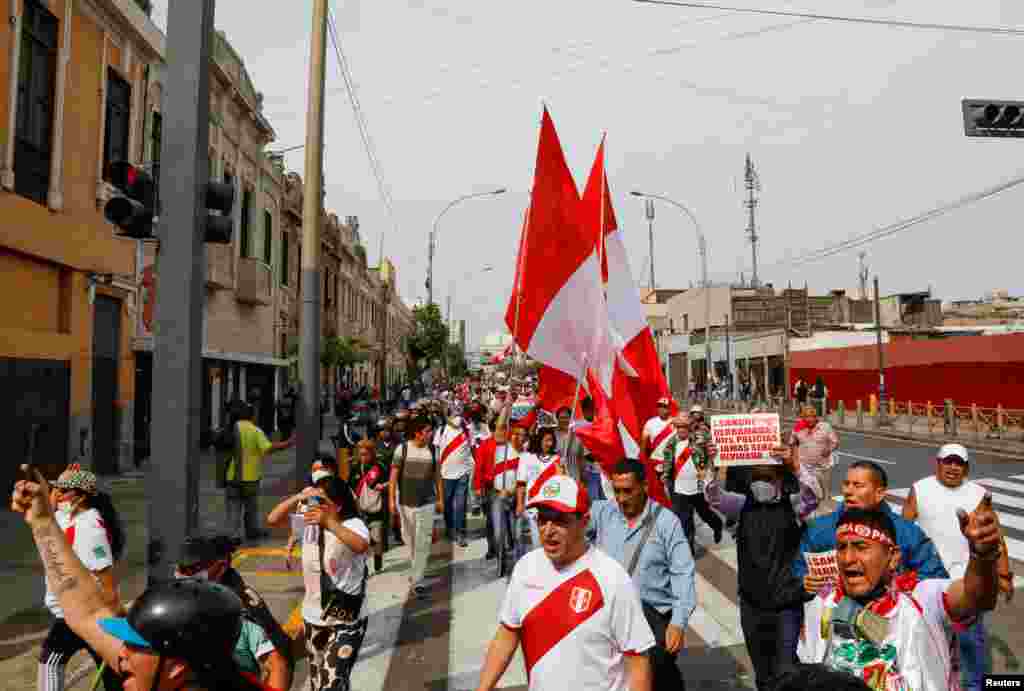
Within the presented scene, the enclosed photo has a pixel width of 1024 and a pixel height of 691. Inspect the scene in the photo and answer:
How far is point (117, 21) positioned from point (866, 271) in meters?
61.6

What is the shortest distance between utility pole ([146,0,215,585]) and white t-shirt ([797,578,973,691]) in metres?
3.95

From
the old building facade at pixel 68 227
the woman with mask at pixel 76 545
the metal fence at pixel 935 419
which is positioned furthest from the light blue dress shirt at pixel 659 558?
the metal fence at pixel 935 419

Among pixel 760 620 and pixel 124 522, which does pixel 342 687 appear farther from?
pixel 124 522

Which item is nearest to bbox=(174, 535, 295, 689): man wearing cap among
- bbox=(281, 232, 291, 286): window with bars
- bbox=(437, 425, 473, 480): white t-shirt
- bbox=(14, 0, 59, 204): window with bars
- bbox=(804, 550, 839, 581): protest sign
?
bbox=(804, 550, 839, 581): protest sign

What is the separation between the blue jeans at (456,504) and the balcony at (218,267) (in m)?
12.6

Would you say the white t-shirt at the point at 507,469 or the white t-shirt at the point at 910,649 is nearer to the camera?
the white t-shirt at the point at 910,649

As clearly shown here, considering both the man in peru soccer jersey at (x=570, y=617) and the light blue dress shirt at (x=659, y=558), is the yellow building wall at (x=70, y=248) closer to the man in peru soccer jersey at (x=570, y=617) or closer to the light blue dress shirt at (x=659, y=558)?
the light blue dress shirt at (x=659, y=558)

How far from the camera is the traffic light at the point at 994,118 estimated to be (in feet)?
36.1

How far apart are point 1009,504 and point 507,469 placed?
349 inches

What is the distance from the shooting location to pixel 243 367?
23328mm

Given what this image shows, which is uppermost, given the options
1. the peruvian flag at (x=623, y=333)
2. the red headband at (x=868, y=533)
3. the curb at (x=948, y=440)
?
the peruvian flag at (x=623, y=333)

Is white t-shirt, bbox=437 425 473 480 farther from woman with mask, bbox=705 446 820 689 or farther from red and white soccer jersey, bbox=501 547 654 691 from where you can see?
red and white soccer jersey, bbox=501 547 654 691

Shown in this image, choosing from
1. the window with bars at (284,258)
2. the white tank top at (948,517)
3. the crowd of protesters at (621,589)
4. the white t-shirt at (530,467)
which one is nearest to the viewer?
the crowd of protesters at (621,589)

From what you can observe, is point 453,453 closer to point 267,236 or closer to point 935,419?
point 267,236
